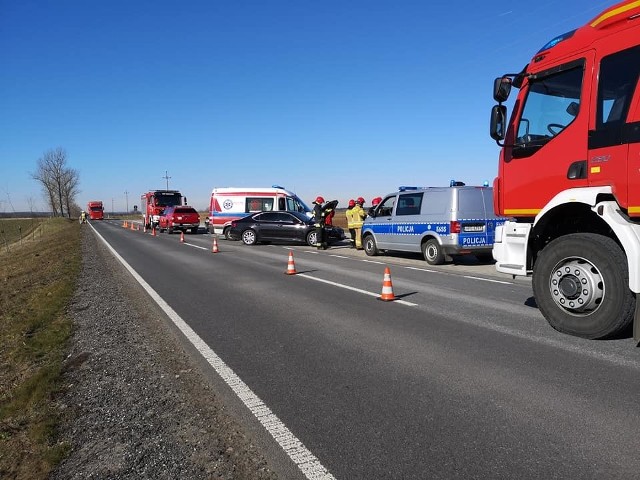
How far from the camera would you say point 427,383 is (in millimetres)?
4203

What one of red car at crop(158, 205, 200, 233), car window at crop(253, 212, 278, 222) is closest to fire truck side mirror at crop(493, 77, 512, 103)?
car window at crop(253, 212, 278, 222)

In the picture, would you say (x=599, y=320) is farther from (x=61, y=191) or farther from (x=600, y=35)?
(x=61, y=191)

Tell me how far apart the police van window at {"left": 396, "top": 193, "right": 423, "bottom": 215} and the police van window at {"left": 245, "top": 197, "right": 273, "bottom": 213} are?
13458 mm

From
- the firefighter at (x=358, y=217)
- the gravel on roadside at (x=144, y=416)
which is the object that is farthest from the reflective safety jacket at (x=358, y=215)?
the gravel on roadside at (x=144, y=416)

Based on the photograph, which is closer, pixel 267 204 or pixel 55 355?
pixel 55 355

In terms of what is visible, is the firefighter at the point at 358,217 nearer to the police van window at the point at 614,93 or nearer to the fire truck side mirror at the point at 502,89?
the fire truck side mirror at the point at 502,89

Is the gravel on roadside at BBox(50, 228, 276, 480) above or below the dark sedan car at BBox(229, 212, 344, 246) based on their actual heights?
below

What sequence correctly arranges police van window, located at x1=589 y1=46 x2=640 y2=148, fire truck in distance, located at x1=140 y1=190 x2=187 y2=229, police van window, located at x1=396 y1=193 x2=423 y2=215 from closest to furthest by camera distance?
police van window, located at x1=589 y1=46 x2=640 y2=148 → police van window, located at x1=396 y1=193 x2=423 y2=215 → fire truck in distance, located at x1=140 y1=190 x2=187 y2=229

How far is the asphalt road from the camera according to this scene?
116 inches

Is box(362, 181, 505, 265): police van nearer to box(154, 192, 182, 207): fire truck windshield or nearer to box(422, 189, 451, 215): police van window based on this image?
box(422, 189, 451, 215): police van window

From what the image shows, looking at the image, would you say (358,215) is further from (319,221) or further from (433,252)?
(433,252)

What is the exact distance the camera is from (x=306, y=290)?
9.36 metres

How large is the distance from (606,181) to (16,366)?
21.1 feet

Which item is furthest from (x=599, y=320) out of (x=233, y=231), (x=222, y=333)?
(x=233, y=231)
